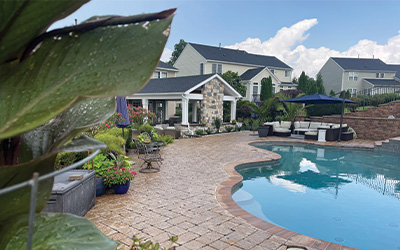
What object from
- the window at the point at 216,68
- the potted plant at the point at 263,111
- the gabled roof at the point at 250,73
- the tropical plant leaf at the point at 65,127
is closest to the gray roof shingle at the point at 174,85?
the potted plant at the point at 263,111

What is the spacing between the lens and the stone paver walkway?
4305mm

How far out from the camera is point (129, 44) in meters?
0.52

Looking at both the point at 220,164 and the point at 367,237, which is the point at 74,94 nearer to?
the point at 367,237

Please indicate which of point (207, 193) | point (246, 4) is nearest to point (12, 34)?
point (207, 193)

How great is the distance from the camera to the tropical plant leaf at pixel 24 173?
1.75ft

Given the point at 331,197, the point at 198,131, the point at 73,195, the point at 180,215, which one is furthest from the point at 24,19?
the point at 198,131

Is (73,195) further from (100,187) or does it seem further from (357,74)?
(357,74)

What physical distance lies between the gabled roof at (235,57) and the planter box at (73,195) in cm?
2802

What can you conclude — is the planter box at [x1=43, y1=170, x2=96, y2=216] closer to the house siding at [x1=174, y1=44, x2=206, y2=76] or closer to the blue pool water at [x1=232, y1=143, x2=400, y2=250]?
the blue pool water at [x1=232, y1=143, x2=400, y2=250]

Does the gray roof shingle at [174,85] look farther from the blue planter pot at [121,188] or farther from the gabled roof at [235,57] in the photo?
the blue planter pot at [121,188]

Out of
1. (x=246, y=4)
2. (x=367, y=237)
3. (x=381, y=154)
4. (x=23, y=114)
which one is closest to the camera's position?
(x=23, y=114)

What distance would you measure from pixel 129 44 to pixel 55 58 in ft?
0.52

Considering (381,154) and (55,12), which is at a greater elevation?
(55,12)

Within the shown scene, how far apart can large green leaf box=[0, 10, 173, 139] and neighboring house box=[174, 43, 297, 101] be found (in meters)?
31.8
